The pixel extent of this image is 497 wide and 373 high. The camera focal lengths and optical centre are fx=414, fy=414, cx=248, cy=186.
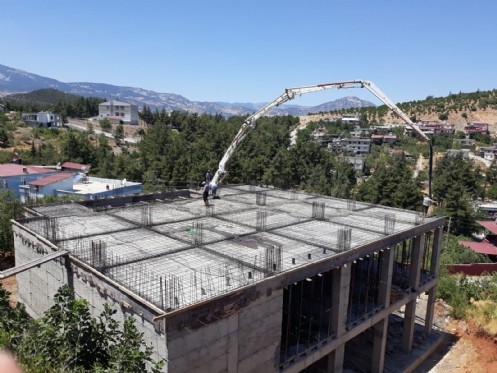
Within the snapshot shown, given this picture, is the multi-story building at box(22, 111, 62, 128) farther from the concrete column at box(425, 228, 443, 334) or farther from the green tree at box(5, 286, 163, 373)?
the green tree at box(5, 286, 163, 373)

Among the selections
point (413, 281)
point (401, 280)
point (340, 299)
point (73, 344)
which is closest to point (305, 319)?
point (340, 299)

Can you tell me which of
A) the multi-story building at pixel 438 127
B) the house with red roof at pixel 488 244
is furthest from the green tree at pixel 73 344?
the multi-story building at pixel 438 127

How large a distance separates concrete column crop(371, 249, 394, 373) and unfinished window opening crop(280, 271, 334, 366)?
7.38ft

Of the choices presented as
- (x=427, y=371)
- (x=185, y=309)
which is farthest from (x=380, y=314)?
(x=185, y=309)

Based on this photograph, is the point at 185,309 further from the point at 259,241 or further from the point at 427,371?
the point at 427,371

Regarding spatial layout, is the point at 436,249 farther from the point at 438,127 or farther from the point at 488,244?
the point at 438,127

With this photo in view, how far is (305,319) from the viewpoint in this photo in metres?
15.8

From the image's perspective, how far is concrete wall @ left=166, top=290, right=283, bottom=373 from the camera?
980 centimetres

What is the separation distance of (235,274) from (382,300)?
7.98m

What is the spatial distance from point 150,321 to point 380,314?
10735 mm

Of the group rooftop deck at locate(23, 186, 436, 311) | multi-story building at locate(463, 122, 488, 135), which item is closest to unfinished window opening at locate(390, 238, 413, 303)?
rooftop deck at locate(23, 186, 436, 311)

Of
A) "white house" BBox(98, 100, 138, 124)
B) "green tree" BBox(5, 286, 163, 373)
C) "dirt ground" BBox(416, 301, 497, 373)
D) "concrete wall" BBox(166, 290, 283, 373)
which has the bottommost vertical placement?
"dirt ground" BBox(416, 301, 497, 373)

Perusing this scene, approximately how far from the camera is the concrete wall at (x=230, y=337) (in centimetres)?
980

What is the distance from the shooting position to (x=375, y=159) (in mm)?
94062
